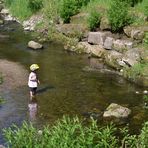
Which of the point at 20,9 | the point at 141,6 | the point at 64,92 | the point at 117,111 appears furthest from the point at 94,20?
the point at 117,111

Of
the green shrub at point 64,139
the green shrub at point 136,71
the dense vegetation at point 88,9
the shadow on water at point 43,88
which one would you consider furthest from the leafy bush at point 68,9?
the green shrub at point 64,139

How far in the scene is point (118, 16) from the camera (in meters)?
37.9

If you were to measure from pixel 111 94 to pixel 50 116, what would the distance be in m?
5.43

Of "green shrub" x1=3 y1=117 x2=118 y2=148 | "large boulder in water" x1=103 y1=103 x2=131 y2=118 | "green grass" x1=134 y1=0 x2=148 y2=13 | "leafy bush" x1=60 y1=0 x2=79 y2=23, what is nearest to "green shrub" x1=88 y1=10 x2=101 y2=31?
"green grass" x1=134 y1=0 x2=148 y2=13

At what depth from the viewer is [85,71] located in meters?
32.8

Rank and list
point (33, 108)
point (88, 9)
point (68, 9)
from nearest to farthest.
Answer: point (33, 108) → point (68, 9) → point (88, 9)

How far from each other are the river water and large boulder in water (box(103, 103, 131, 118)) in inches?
15.7

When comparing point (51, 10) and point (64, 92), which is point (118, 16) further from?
point (64, 92)

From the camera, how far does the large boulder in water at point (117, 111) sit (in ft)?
78.8

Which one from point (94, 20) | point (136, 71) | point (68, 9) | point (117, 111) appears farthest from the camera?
point (68, 9)

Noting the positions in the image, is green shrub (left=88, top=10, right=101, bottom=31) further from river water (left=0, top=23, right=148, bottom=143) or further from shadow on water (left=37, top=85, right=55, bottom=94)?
shadow on water (left=37, top=85, right=55, bottom=94)

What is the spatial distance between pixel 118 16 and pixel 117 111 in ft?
50.6

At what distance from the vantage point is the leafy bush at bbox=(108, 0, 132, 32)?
37906 millimetres

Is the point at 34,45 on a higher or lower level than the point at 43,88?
lower
